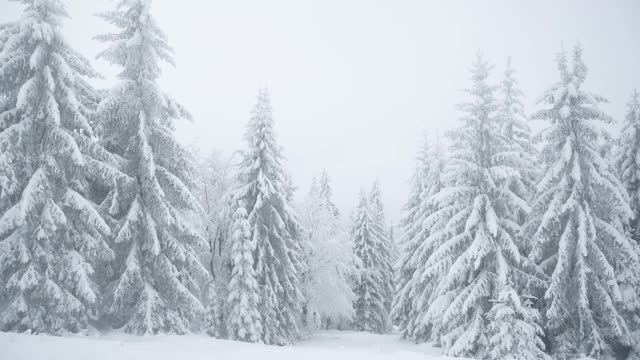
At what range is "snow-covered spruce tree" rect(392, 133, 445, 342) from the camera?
32.1m

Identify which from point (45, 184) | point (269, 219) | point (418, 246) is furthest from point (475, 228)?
point (45, 184)

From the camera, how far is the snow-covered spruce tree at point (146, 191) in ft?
58.0

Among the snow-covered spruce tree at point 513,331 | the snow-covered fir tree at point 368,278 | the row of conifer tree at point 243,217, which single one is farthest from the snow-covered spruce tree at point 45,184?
the snow-covered fir tree at point 368,278

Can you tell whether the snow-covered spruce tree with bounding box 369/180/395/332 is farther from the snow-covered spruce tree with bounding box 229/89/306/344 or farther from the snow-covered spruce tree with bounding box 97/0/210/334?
the snow-covered spruce tree with bounding box 97/0/210/334

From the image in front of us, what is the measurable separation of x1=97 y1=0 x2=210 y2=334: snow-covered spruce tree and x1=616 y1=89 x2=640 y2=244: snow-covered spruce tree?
2478 centimetres

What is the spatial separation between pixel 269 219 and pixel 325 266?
29.8 ft

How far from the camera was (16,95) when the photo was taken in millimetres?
16797

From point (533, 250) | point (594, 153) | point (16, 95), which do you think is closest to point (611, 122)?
point (594, 153)

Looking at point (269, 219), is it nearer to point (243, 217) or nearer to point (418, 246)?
point (243, 217)

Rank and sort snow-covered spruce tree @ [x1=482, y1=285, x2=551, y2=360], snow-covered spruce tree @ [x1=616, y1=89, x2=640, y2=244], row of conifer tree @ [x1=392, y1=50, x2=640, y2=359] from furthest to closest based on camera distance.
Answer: snow-covered spruce tree @ [x1=616, y1=89, x2=640, y2=244] < row of conifer tree @ [x1=392, y1=50, x2=640, y2=359] < snow-covered spruce tree @ [x1=482, y1=285, x2=551, y2=360]

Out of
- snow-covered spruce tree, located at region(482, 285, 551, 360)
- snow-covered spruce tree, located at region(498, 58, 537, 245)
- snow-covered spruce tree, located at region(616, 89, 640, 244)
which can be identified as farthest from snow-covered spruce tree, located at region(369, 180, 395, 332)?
snow-covered spruce tree, located at region(482, 285, 551, 360)

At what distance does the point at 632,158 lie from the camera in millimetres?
26922

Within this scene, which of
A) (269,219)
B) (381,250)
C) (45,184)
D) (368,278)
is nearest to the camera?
(45,184)

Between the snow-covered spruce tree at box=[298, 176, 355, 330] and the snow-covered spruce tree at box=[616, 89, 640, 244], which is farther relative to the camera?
the snow-covered spruce tree at box=[298, 176, 355, 330]
